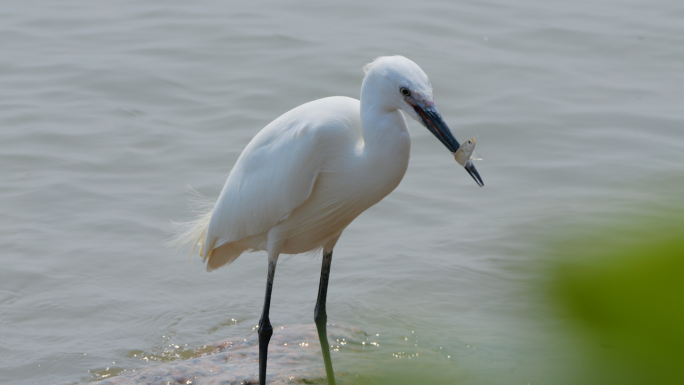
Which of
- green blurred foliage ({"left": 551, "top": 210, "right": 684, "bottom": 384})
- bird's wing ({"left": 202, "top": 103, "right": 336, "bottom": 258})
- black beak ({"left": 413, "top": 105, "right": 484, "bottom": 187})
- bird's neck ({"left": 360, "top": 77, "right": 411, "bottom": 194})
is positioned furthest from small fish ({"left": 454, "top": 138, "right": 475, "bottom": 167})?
green blurred foliage ({"left": 551, "top": 210, "right": 684, "bottom": 384})

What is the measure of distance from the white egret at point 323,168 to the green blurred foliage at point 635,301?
2.59 m

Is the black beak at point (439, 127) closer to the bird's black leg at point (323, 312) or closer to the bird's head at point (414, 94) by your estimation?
the bird's head at point (414, 94)

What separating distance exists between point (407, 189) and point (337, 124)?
427 cm

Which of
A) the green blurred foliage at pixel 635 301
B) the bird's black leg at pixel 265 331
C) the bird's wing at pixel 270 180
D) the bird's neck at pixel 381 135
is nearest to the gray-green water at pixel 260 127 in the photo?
the green blurred foliage at pixel 635 301

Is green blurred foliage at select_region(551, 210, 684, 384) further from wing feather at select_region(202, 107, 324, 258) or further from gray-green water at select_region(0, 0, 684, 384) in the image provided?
wing feather at select_region(202, 107, 324, 258)

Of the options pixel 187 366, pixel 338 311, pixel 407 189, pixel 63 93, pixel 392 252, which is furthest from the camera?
pixel 63 93

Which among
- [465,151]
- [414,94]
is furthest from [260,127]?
[465,151]

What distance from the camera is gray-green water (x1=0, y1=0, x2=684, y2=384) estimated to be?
19.5 ft

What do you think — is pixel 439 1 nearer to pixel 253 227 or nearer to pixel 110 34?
pixel 110 34

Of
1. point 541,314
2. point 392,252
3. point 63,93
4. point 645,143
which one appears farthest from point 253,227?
point 63,93

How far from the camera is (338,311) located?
614 cm

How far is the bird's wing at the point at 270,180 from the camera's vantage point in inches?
158

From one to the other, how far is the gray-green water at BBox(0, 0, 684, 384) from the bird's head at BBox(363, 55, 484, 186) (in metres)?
0.75

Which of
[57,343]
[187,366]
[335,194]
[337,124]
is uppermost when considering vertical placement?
[337,124]
